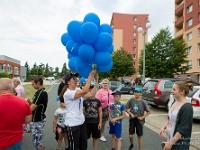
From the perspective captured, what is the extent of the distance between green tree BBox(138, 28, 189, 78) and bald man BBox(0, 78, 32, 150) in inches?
698

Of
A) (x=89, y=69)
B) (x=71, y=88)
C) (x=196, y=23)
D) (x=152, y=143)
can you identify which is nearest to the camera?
(x=71, y=88)

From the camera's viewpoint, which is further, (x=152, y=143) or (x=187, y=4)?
(x=187, y=4)

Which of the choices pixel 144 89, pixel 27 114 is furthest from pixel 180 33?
pixel 27 114

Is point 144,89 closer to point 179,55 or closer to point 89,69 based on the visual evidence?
point 89,69

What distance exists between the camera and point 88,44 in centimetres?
347

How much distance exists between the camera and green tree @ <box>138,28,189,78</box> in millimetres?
18719

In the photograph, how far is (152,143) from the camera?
476cm

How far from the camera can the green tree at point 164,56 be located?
61.4 feet

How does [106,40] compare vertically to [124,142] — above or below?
above

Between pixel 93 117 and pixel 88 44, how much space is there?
1.56 meters

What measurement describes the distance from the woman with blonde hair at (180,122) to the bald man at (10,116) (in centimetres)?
204

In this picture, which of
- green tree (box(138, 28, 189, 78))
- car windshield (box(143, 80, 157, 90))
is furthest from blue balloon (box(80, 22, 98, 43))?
green tree (box(138, 28, 189, 78))

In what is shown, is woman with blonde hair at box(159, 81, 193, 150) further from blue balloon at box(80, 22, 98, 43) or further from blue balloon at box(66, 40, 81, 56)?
blue balloon at box(66, 40, 81, 56)

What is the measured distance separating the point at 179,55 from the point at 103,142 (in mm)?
17145
